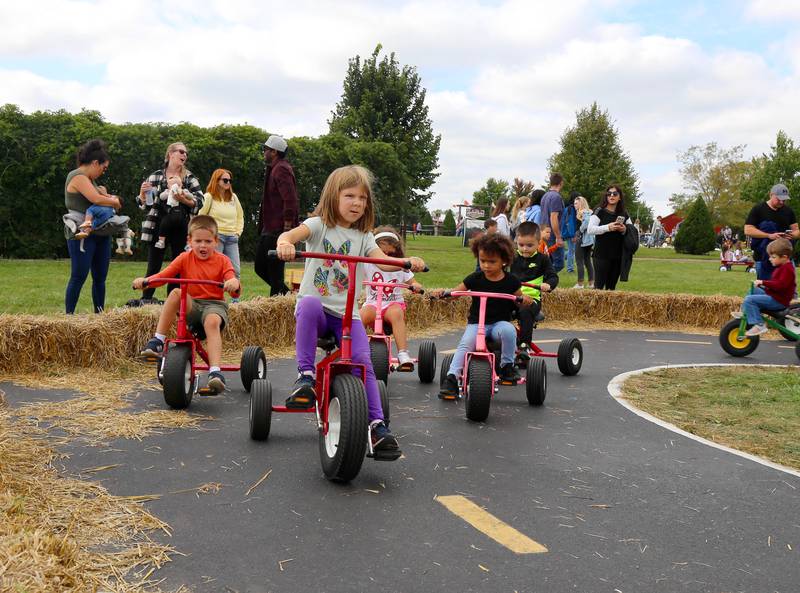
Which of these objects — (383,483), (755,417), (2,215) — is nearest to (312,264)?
(383,483)

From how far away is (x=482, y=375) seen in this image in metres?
5.63

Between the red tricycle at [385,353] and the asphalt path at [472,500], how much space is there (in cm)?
96

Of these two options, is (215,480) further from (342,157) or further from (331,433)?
(342,157)

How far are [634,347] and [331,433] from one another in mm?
6956

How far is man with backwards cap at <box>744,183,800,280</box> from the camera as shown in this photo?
11.4 meters

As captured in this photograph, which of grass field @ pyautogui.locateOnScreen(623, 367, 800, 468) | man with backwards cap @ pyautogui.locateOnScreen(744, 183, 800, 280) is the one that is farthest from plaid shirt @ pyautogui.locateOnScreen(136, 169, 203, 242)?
man with backwards cap @ pyautogui.locateOnScreen(744, 183, 800, 280)

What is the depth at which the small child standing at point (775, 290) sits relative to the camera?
9.70m

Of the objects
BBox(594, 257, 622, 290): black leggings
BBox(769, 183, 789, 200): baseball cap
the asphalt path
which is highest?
BBox(769, 183, 789, 200): baseball cap

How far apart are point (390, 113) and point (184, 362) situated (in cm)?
3465

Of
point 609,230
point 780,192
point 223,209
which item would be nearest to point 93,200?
point 223,209

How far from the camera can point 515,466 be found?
4527 millimetres

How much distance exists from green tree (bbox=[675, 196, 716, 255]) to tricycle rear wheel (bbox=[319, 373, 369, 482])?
43232 mm

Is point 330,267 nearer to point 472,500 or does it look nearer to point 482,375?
point 482,375

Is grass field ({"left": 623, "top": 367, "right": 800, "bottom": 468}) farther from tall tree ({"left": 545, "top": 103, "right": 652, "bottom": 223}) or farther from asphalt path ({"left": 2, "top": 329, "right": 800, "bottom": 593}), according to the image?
tall tree ({"left": 545, "top": 103, "right": 652, "bottom": 223})
